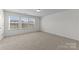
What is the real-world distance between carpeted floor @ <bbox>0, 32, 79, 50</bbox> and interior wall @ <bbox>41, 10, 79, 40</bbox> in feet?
0.45

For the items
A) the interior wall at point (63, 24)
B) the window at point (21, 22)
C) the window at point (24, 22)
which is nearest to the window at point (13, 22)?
the window at point (21, 22)

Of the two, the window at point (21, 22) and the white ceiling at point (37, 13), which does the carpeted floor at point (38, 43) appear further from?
the white ceiling at point (37, 13)

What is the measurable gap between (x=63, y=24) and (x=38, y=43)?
827mm

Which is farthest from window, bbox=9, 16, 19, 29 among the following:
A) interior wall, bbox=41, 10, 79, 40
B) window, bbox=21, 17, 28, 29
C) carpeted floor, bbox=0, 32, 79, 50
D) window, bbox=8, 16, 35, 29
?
interior wall, bbox=41, 10, 79, 40

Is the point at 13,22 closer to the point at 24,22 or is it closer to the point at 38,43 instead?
the point at 24,22

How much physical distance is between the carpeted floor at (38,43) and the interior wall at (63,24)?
14 centimetres

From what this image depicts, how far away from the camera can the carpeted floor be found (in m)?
2.56

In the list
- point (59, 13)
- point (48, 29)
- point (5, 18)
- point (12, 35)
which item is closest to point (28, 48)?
point (12, 35)

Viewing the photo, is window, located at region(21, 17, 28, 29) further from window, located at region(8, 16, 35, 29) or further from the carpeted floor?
the carpeted floor

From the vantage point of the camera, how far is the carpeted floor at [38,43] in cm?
256

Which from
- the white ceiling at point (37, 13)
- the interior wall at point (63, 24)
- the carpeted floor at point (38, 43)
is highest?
the white ceiling at point (37, 13)
